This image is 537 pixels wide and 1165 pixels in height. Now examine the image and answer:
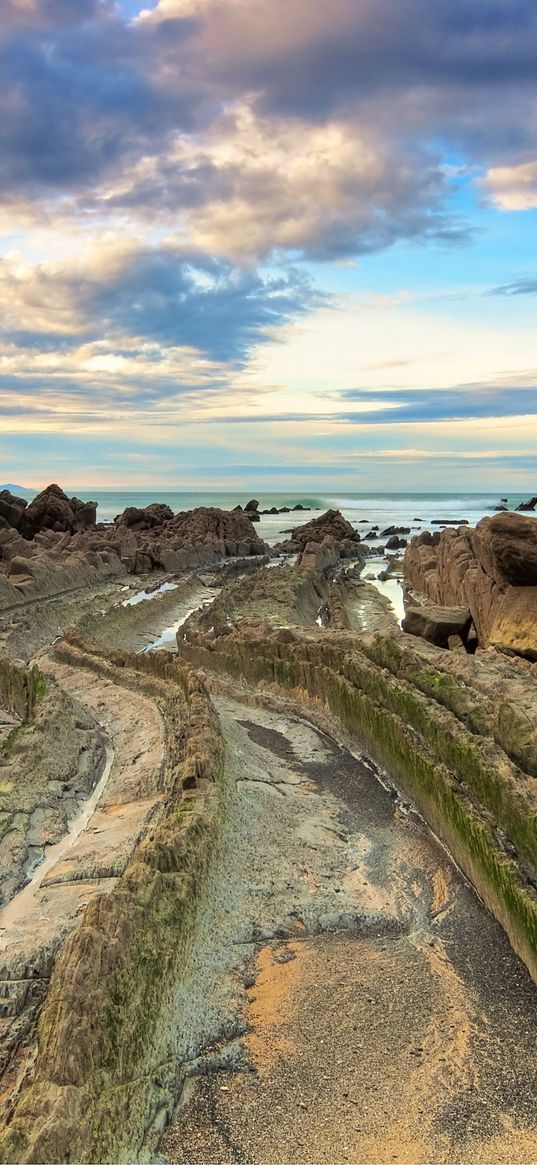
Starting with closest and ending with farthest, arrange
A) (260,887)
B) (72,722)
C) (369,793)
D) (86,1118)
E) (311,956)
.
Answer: (86,1118), (311,956), (260,887), (369,793), (72,722)

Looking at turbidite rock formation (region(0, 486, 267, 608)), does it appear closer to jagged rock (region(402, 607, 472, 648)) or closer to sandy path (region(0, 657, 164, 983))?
jagged rock (region(402, 607, 472, 648))

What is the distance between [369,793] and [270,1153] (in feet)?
20.4

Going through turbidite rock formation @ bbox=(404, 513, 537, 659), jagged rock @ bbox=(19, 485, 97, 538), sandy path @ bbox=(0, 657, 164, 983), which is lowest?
sandy path @ bbox=(0, 657, 164, 983)

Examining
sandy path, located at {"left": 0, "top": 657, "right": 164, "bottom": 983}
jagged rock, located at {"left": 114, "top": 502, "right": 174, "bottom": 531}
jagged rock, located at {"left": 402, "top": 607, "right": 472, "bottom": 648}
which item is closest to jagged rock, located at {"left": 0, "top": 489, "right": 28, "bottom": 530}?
jagged rock, located at {"left": 114, "top": 502, "right": 174, "bottom": 531}

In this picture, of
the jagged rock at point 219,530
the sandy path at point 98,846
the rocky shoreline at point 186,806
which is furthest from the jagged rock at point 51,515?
the sandy path at point 98,846

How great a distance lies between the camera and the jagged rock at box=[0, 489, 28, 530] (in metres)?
52.5

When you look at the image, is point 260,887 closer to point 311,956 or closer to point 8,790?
point 311,956

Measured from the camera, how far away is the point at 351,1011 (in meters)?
5.59

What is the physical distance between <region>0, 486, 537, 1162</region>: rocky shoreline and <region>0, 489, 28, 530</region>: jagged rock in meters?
28.2

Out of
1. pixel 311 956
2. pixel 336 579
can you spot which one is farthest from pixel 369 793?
pixel 336 579

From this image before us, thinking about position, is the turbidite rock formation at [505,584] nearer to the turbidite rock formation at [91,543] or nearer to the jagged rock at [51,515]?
the turbidite rock formation at [91,543]

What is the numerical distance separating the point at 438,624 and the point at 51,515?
138 feet

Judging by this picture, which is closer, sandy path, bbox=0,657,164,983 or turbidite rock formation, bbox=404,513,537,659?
sandy path, bbox=0,657,164,983

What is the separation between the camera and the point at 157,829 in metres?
8.06
